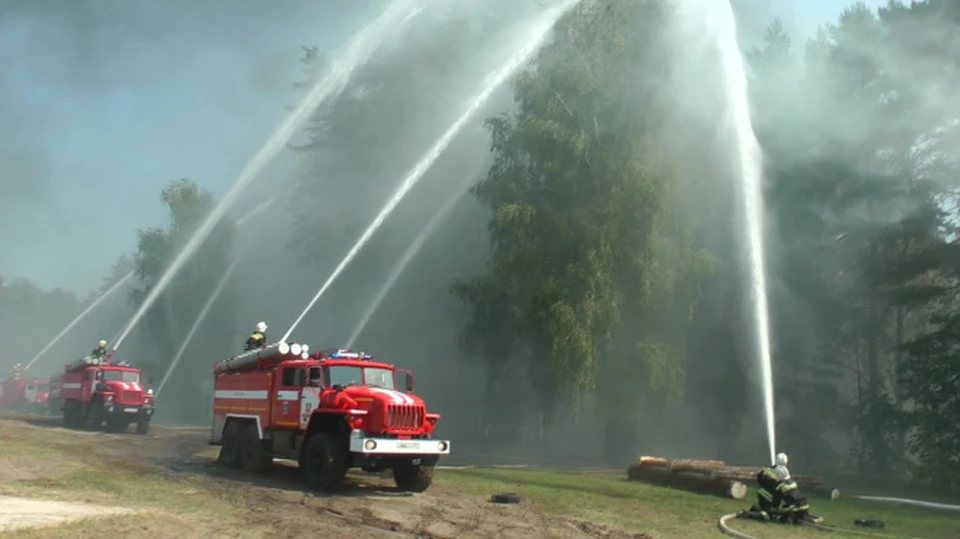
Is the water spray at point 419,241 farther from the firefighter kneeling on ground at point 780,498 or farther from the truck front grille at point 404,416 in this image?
the firefighter kneeling on ground at point 780,498

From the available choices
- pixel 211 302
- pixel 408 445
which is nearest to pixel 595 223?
pixel 408 445

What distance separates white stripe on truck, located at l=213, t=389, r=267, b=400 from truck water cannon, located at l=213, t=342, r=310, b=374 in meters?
0.51

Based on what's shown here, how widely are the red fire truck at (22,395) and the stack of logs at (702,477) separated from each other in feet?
155

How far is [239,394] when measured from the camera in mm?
19719

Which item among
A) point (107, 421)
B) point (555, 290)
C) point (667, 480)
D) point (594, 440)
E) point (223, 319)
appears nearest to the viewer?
point (667, 480)

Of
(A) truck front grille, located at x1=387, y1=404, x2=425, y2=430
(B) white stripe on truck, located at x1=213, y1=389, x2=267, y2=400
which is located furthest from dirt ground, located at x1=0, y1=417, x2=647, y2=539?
(B) white stripe on truck, located at x1=213, y1=389, x2=267, y2=400

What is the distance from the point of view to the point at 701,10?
1179 inches

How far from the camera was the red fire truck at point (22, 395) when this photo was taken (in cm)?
5525

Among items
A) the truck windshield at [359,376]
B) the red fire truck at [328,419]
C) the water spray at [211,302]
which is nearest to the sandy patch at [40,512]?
the red fire truck at [328,419]

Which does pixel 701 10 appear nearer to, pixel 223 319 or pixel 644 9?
pixel 644 9

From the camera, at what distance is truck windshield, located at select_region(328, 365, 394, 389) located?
17.0 metres

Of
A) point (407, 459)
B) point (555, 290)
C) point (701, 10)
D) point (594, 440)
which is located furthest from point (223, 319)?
point (407, 459)

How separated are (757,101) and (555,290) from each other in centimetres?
1442

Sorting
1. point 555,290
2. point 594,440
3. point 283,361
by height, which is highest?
point 555,290
